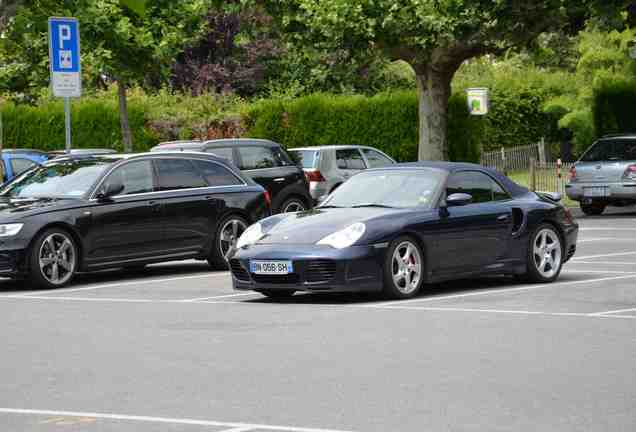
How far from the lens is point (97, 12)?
1248 inches

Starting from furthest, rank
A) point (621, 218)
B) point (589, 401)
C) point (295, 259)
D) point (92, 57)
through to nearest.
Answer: point (92, 57)
point (621, 218)
point (295, 259)
point (589, 401)

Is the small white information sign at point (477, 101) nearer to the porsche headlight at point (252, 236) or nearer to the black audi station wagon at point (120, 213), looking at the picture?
the black audi station wagon at point (120, 213)

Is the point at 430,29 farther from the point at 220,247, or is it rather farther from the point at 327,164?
the point at 220,247

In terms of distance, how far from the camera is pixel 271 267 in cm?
1388

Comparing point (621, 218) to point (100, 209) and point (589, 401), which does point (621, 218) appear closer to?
point (100, 209)

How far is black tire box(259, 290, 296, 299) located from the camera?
568 inches

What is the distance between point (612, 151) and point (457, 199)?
51.2 ft

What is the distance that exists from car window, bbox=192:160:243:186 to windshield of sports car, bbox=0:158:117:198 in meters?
1.39

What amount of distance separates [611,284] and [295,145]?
24359 millimetres

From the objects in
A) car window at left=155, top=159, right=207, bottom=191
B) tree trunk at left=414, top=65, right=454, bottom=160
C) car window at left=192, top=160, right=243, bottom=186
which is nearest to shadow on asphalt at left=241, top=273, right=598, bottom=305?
car window at left=155, top=159, right=207, bottom=191

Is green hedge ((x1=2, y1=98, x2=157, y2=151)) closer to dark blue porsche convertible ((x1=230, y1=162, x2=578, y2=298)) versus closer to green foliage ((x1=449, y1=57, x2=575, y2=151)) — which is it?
green foliage ((x1=449, y1=57, x2=575, y2=151))

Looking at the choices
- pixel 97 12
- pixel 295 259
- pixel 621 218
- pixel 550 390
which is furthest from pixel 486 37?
pixel 550 390

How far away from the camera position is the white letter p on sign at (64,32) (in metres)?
19.6

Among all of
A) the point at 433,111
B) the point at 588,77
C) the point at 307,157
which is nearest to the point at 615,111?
the point at 433,111
